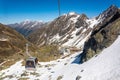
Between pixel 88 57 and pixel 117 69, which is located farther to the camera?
pixel 88 57

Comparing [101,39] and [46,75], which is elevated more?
[101,39]

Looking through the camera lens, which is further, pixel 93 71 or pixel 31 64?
pixel 31 64

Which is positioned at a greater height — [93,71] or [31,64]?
[31,64]

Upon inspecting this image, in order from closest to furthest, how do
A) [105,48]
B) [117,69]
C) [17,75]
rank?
[117,69] < [105,48] < [17,75]

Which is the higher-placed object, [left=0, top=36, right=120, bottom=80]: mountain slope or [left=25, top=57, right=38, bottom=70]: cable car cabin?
[left=25, top=57, right=38, bottom=70]: cable car cabin

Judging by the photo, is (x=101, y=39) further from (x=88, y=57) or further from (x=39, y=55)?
(x=39, y=55)

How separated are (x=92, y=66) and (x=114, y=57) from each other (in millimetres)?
4374

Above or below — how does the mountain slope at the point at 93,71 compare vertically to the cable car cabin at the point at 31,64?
below

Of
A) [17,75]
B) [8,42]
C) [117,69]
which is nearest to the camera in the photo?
[117,69]

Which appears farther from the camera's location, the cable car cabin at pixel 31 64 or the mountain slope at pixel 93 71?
the cable car cabin at pixel 31 64

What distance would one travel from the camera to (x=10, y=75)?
56.4 metres

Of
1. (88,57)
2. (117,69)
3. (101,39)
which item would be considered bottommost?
(117,69)

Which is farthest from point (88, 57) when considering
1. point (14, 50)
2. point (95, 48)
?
→ point (14, 50)

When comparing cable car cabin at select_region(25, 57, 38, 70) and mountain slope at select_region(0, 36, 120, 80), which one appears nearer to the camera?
mountain slope at select_region(0, 36, 120, 80)
